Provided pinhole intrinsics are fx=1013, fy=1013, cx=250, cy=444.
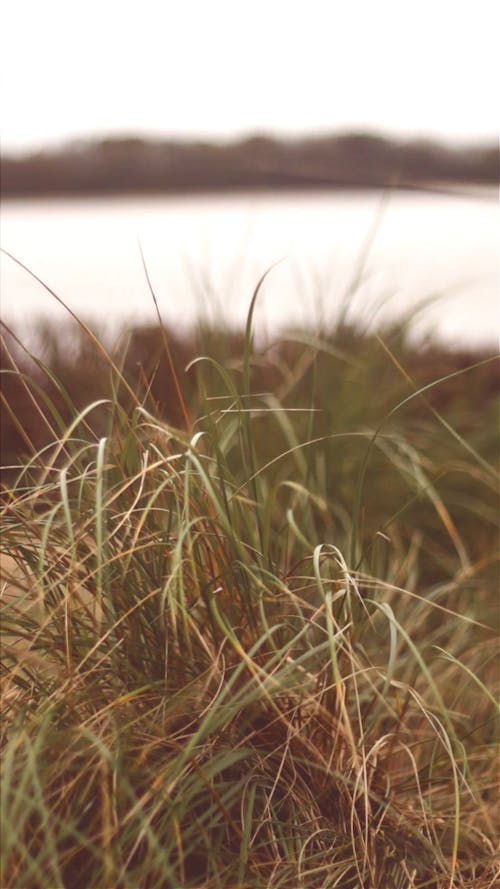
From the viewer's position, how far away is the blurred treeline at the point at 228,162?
3.61m

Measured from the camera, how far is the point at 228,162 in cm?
409

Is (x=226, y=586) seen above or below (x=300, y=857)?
above

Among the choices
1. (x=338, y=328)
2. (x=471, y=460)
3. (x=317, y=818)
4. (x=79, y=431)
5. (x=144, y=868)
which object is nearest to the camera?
(x=144, y=868)

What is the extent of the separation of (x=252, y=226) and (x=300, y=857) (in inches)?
61.9

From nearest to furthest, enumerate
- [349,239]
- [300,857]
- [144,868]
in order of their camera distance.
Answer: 1. [144,868]
2. [300,857]
3. [349,239]

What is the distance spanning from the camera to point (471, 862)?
48.6 inches

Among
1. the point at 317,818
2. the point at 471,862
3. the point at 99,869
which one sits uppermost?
the point at 99,869

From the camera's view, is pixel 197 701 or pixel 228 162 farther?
pixel 228 162

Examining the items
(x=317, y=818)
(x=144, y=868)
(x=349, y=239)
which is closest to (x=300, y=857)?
(x=317, y=818)

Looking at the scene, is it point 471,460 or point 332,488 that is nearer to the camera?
point 332,488

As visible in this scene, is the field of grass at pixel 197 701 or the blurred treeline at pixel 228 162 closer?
the field of grass at pixel 197 701

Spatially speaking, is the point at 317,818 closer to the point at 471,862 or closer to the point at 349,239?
the point at 471,862

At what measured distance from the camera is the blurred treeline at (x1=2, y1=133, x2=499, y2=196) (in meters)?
3.61

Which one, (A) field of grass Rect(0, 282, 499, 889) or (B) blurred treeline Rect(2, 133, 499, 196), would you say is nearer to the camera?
(A) field of grass Rect(0, 282, 499, 889)
